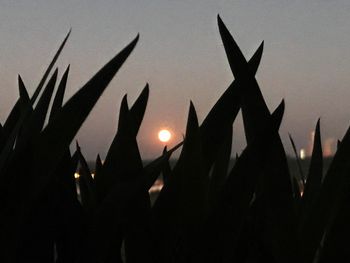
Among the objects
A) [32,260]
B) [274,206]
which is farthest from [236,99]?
[32,260]

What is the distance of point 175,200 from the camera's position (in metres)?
0.52

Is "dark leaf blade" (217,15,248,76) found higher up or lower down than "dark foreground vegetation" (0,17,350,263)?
higher up

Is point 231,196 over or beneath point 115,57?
beneath

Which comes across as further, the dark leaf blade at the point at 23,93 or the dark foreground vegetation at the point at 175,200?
the dark leaf blade at the point at 23,93

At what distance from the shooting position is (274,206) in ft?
1.63

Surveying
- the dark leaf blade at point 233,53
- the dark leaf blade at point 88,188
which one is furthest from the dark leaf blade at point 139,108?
the dark leaf blade at point 233,53

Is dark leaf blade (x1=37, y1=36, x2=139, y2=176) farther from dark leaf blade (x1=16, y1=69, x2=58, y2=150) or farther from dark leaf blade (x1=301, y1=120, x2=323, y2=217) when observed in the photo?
dark leaf blade (x1=301, y1=120, x2=323, y2=217)

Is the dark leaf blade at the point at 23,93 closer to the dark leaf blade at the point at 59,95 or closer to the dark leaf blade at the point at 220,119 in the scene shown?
the dark leaf blade at the point at 59,95

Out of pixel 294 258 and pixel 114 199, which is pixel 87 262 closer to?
pixel 114 199

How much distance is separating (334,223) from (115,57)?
23 centimetres

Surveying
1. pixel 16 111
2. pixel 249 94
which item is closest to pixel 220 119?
pixel 249 94

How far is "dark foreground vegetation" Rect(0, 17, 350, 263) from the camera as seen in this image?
446mm

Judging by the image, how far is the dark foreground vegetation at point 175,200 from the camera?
0.45 meters

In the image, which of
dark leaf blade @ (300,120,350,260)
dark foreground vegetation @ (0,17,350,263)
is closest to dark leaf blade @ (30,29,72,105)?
dark foreground vegetation @ (0,17,350,263)
